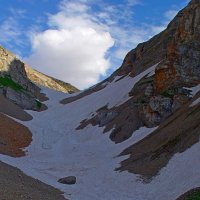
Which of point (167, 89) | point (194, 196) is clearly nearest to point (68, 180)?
point (194, 196)

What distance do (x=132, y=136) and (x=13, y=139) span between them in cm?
1748

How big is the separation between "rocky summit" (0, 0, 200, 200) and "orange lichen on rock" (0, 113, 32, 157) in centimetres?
25

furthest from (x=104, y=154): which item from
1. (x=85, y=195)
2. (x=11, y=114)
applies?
(x=11, y=114)

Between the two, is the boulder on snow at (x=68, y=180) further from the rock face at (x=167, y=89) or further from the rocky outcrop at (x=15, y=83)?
the rocky outcrop at (x=15, y=83)

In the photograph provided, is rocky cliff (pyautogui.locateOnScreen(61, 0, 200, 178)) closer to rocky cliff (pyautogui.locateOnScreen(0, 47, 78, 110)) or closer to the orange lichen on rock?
the orange lichen on rock

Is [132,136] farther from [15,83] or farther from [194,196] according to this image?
[15,83]

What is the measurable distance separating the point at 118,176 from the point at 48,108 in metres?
86.7

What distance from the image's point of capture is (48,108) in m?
124

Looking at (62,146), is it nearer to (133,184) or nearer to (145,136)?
(145,136)

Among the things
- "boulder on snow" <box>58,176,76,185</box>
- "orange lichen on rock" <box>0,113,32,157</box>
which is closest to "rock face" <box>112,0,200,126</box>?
"orange lichen on rock" <box>0,113,32,157</box>

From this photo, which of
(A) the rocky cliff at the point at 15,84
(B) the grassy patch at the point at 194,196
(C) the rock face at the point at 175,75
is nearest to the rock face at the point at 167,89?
(C) the rock face at the point at 175,75

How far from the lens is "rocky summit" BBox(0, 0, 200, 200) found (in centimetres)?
3397

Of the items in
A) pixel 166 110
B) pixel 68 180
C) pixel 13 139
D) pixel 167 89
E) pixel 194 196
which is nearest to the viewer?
pixel 194 196

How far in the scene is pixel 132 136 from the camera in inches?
2232
